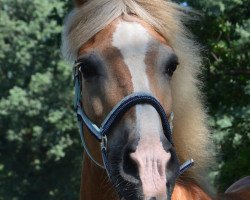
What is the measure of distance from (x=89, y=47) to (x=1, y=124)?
21.9 meters

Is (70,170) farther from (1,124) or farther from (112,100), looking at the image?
(112,100)

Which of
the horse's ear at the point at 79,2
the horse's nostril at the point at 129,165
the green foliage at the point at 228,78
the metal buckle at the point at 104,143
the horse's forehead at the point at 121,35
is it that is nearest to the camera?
the horse's nostril at the point at 129,165

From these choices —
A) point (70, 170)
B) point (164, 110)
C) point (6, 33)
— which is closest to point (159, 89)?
point (164, 110)

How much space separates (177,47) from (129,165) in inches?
30.8

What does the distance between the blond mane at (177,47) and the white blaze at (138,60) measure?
0.10 meters

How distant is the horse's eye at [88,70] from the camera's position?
2.84 meters

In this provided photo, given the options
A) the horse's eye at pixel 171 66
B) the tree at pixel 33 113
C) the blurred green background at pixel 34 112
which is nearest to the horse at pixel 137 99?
the horse's eye at pixel 171 66

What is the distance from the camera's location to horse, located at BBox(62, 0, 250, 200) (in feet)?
8.52

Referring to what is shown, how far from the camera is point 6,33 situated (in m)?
23.3

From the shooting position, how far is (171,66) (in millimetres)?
2904

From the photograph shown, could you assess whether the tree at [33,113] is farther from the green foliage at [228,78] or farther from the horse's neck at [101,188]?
the horse's neck at [101,188]

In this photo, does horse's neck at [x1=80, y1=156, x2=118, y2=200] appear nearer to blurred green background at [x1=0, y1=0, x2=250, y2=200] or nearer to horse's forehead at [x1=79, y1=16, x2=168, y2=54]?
horse's forehead at [x1=79, y1=16, x2=168, y2=54]

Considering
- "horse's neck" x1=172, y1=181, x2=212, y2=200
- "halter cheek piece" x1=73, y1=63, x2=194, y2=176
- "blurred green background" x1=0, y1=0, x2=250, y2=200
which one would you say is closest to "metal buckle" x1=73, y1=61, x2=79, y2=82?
"halter cheek piece" x1=73, y1=63, x2=194, y2=176

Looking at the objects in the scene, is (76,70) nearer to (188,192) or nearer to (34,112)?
(188,192)
